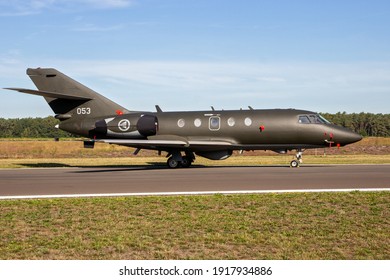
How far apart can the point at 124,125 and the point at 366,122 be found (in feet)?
489

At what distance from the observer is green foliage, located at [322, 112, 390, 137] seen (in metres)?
154

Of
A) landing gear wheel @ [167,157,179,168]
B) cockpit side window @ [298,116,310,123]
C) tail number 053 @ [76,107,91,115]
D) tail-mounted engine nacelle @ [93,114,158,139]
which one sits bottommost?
landing gear wheel @ [167,157,179,168]

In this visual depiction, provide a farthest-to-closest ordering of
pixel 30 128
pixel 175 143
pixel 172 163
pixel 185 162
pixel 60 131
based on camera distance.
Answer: pixel 30 128
pixel 60 131
pixel 185 162
pixel 172 163
pixel 175 143

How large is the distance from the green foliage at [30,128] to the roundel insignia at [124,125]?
416ft

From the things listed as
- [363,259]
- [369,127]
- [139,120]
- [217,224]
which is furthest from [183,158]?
[369,127]

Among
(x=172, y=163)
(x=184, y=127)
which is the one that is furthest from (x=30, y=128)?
(x=184, y=127)

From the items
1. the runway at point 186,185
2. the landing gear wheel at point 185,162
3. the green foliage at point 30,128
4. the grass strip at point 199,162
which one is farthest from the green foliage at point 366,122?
the runway at point 186,185

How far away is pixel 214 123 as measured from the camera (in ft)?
91.0

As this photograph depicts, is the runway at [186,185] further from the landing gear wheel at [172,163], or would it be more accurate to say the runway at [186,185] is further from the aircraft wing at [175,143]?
the landing gear wheel at [172,163]

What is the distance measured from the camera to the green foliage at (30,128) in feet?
513

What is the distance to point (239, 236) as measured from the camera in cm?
873

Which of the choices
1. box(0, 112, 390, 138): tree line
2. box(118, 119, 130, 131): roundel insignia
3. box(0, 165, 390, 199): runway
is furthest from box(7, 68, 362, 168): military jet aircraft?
box(0, 112, 390, 138): tree line

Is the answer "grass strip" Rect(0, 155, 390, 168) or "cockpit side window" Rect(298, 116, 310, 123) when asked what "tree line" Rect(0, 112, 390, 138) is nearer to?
"grass strip" Rect(0, 155, 390, 168)

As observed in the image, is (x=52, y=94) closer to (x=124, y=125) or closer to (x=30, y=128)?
(x=124, y=125)
